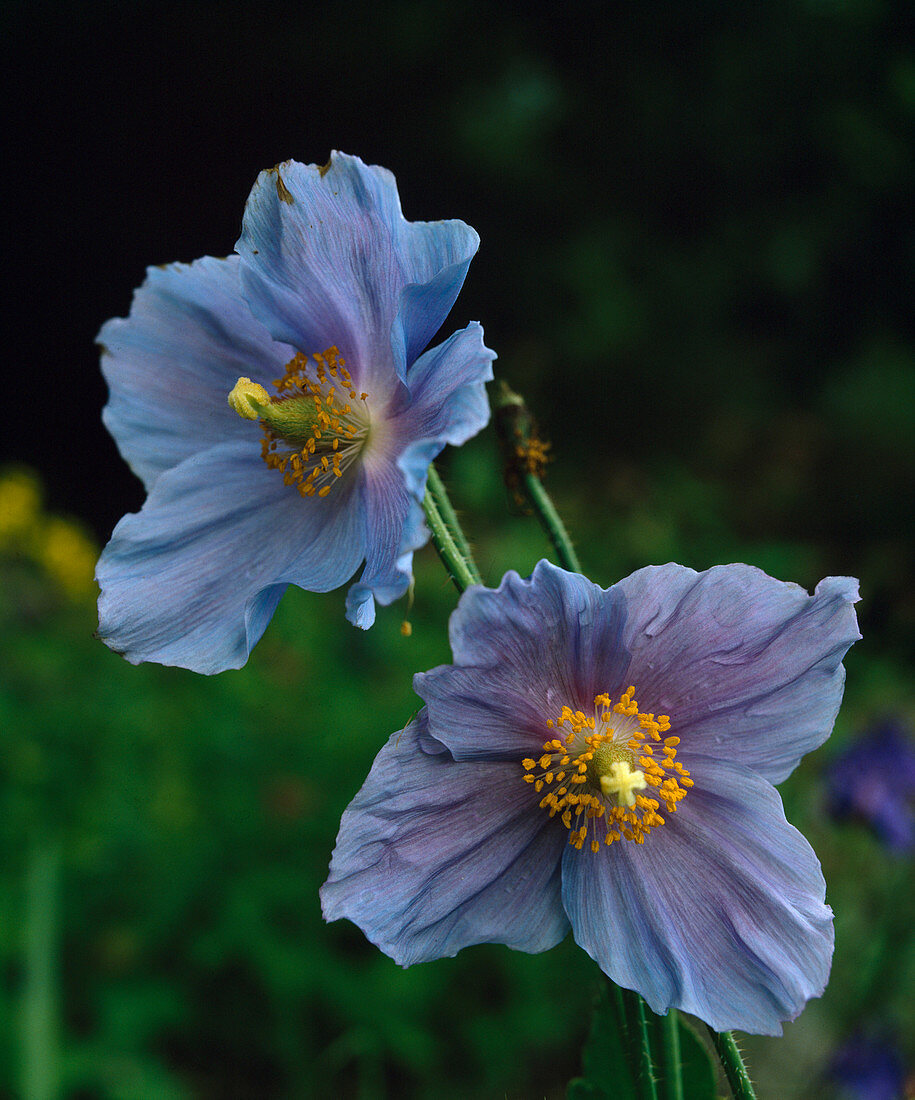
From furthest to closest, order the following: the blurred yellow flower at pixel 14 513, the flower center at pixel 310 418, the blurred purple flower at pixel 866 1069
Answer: the blurred yellow flower at pixel 14 513 → the blurred purple flower at pixel 866 1069 → the flower center at pixel 310 418

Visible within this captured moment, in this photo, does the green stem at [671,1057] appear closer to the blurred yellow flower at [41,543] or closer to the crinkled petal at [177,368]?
the crinkled petal at [177,368]

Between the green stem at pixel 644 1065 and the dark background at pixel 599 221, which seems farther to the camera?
the dark background at pixel 599 221

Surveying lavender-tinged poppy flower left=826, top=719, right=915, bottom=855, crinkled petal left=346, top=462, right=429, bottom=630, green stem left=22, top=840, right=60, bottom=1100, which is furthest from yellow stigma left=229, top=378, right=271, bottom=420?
lavender-tinged poppy flower left=826, top=719, right=915, bottom=855

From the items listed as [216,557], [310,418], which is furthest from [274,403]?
[216,557]

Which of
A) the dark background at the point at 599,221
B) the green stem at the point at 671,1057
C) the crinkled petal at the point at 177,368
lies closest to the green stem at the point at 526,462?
the crinkled petal at the point at 177,368

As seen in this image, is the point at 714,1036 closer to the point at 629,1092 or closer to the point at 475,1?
the point at 629,1092
